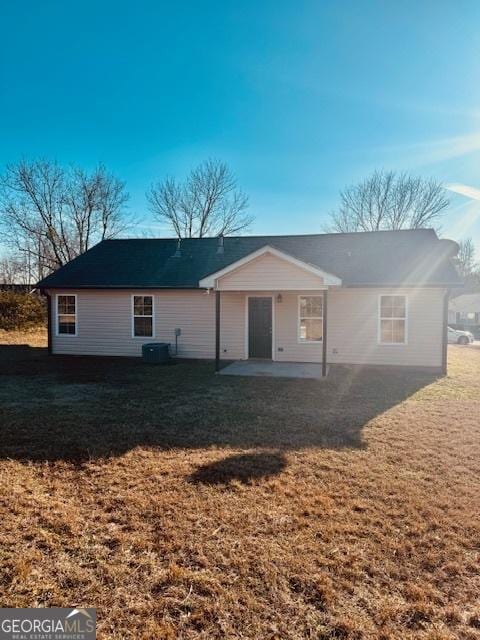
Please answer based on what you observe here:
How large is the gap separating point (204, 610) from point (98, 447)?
327cm

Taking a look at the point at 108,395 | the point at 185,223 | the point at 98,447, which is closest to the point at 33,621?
the point at 98,447

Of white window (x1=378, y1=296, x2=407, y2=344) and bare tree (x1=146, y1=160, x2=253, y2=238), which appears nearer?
white window (x1=378, y1=296, x2=407, y2=344)

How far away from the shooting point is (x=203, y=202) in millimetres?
30469

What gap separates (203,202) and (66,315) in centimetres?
1921

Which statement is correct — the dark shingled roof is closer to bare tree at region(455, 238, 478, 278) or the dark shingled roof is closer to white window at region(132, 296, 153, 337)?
white window at region(132, 296, 153, 337)

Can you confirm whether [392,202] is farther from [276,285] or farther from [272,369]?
[272,369]

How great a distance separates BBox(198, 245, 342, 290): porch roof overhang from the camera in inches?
394

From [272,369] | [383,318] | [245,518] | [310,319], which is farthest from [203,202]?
[245,518]

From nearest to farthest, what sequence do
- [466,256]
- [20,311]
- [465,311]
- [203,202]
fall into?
[20,311] < [203,202] < [465,311] < [466,256]

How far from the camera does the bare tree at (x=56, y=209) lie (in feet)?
86.9

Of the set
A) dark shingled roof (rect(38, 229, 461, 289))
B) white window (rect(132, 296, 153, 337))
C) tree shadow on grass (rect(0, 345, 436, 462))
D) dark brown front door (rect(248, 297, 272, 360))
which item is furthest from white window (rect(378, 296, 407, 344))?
white window (rect(132, 296, 153, 337))

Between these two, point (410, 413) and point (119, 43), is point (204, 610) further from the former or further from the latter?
point (119, 43)

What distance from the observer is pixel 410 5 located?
8.16 meters

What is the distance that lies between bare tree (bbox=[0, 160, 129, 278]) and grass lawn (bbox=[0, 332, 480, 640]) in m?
24.5
